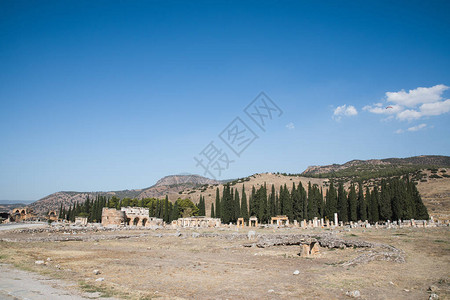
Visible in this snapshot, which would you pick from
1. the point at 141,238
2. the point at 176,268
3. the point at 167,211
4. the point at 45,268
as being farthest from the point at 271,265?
the point at 167,211

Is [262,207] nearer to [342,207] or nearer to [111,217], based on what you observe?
[342,207]

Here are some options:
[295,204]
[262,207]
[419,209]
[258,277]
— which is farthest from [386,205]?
[258,277]

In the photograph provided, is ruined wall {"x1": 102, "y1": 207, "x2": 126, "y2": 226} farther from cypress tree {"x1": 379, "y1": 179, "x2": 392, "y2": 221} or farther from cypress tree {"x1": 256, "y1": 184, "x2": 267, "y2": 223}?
cypress tree {"x1": 379, "y1": 179, "x2": 392, "y2": 221}

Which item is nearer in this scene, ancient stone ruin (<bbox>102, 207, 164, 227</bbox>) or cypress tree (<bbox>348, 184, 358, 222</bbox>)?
cypress tree (<bbox>348, 184, 358, 222</bbox>)

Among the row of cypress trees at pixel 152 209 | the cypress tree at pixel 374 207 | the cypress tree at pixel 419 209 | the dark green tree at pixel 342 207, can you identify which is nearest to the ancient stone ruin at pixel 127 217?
the row of cypress trees at pixel 152 209

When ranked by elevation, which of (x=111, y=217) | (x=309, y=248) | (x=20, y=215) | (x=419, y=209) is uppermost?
(x=419, y=209)

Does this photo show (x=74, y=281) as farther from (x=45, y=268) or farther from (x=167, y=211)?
(x=167, y=211)

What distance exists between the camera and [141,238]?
111ft

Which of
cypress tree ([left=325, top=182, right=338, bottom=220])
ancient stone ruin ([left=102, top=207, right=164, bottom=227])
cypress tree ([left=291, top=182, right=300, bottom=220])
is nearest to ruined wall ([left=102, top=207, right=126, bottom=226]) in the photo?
ancient stone ruin ([left=102, top=207, right=164, bottom=227])

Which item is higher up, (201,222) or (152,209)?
(152,209)

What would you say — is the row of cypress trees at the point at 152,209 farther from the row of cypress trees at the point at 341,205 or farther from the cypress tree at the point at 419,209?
the cypress tree at the point at 419,209

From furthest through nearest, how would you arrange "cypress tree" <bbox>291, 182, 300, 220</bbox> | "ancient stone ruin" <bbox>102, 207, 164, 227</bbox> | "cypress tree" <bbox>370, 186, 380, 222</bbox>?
"ancient stone ruin" <bbox>102, 207, 164, 227</bbox> → "cypress tree" <bbox>291, 182, 300, 220</bbox> → "cypress tree" <bbox>370, 186, 380, 222</bbox>

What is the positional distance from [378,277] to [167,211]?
58.9m

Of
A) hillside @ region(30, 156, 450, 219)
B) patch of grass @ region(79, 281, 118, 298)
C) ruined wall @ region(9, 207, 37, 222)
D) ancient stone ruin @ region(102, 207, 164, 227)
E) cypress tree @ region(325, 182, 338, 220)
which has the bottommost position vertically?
ruined wall @ region(9, 207, 37, 222)
